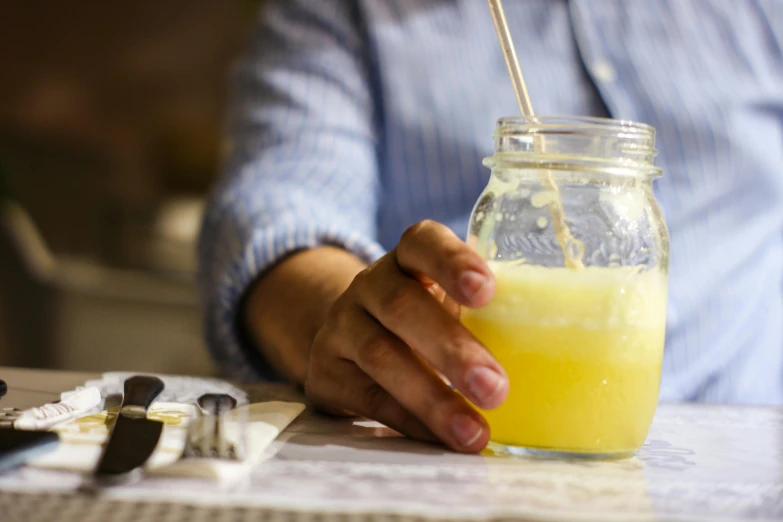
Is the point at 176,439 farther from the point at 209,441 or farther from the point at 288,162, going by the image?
the point at 288,162

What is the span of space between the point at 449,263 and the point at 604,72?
1.87 feet

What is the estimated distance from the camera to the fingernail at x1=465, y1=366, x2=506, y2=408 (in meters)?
0.46

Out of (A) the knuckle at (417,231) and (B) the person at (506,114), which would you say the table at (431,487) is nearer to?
(A) the knuckle at (417,231)

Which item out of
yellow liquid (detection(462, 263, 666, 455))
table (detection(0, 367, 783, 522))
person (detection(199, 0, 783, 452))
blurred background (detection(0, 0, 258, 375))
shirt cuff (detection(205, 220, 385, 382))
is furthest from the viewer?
blurred background (detection(0, 0, 258, 375))

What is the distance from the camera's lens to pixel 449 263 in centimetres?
47

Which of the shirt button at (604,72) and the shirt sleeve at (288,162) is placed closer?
the shirt sleeve at (288,162)

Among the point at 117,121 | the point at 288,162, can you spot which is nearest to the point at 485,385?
the point at 288,162

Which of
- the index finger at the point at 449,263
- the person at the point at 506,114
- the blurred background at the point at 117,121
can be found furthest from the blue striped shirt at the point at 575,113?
the blurred background at the point at 117,121

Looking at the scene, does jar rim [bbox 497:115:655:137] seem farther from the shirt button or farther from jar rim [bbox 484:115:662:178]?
the shirt button

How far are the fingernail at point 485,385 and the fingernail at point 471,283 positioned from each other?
0.04 metres

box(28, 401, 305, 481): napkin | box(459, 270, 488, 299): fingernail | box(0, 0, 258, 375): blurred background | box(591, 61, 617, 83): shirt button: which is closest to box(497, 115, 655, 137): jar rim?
box(459, 270, 488, 299): fingernail

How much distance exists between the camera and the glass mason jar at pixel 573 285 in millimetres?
475

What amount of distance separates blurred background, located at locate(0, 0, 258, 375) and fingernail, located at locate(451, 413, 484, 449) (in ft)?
7.50

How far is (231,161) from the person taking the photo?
39.6 inches
